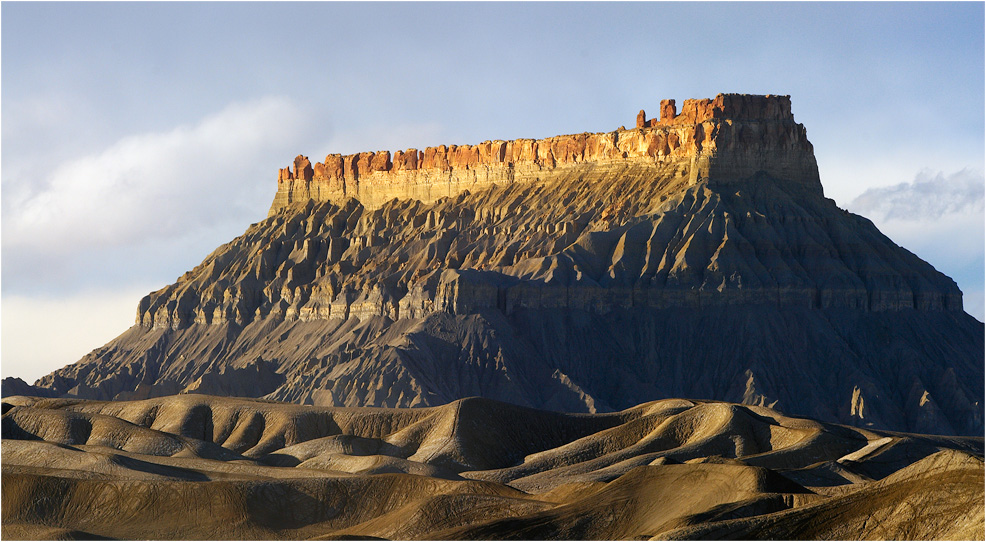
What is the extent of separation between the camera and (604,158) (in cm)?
15812

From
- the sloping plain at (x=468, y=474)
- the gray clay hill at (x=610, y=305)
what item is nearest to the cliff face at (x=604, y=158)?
the gray clay hill at (x=610, y=305)

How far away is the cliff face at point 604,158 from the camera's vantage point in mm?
147500

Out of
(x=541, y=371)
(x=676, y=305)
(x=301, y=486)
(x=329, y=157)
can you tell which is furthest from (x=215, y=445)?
(x=329, y=157)

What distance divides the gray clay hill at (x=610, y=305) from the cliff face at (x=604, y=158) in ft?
0.85

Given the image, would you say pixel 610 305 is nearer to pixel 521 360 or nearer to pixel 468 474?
pixel 521 360

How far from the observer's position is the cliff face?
147500 mm

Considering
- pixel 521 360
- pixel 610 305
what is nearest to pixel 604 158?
pixel 610 305

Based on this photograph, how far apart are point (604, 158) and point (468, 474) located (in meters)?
90.6

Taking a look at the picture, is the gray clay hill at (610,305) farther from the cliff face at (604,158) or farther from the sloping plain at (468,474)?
the sloping plain at (468,474)

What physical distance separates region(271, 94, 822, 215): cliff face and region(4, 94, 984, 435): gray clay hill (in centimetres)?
26

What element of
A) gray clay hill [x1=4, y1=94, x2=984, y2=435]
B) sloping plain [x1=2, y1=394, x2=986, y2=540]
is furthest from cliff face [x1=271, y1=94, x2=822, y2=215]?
sloping plain [x1=2, y1=394, x2=986, y2=540]

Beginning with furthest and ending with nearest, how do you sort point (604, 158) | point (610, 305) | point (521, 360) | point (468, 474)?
point (604, 158) < point (610, 305) < point (521, 360) < point (468, 474)

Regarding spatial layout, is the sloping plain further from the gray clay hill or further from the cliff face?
the cliff face

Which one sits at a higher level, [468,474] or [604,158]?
[604,158]
